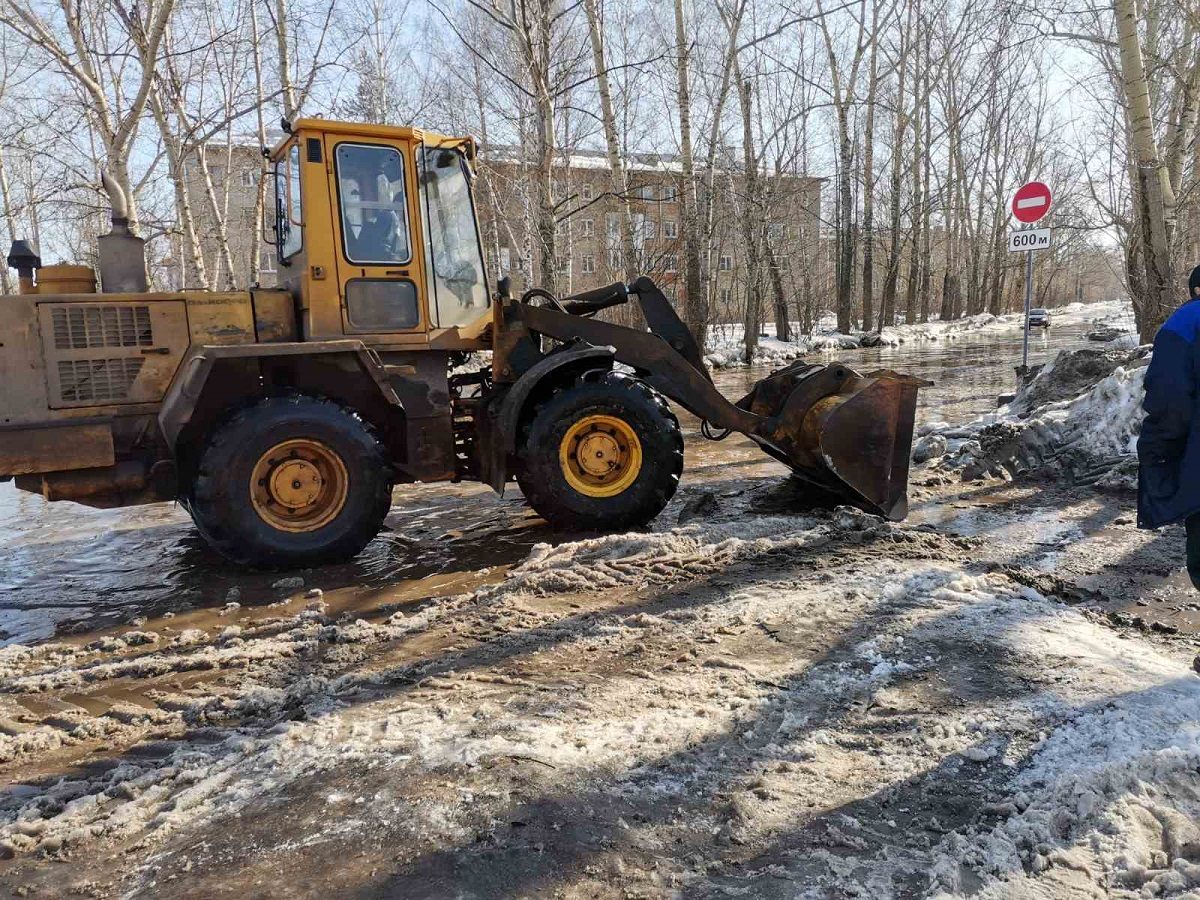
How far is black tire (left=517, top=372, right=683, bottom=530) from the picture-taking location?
20.1 ft

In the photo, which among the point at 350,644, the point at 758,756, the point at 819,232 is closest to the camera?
the point at 758,756

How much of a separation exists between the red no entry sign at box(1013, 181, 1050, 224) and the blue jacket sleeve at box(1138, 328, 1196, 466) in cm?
856

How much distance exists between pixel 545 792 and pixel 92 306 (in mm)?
4580

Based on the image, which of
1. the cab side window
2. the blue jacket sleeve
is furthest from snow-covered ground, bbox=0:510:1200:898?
the cab side window

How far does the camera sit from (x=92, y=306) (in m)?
5.40

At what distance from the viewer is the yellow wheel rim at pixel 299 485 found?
5523mm

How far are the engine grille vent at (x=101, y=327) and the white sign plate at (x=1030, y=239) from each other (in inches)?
408

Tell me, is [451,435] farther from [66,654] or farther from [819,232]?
[819,232]

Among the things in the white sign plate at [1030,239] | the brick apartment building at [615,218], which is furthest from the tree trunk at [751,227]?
the white sign plate at [1030,239]

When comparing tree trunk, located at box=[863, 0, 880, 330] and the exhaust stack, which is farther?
tree trunk, located at box=[863, 0, 880, 330]

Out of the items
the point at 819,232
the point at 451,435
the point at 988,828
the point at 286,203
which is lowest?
the point at 988,828

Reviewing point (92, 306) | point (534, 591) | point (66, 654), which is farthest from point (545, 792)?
point (92, 306)

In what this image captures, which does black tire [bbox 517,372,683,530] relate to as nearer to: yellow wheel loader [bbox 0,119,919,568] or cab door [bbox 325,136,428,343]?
yellow wheel loader [bbox 0,119,919,568]

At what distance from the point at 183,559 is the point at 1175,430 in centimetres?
614
